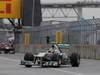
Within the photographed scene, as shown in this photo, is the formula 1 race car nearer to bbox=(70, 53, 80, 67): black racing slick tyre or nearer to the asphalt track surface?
bbox=(70, 53, 80, 67): black racing slick tyre

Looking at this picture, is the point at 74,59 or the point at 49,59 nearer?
the point at 49,59

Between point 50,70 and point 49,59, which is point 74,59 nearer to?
point 49,59

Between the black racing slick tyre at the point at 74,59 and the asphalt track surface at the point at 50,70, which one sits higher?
the black racing slick tyre at the point at 74,59

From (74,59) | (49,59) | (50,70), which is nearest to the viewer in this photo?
(50,70)

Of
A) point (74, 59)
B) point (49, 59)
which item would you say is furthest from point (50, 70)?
point (74, 59)

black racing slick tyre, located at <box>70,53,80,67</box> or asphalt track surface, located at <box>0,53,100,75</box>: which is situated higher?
black racing slick tyre, located at <box>70,53,80,67</box>

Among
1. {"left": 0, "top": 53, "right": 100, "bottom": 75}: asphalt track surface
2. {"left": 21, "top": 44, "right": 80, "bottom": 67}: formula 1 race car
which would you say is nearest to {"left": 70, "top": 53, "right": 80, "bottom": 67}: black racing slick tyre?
{"left": 21, "top": 44, "right": 80, "bottom": 67}: formula 1 race car

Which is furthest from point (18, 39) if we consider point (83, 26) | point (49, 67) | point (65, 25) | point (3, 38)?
point (3, 38)

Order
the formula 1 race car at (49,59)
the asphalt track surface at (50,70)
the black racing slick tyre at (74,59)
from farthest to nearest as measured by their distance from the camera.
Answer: the black racing slick tyre at (74,59) < the formula 1 race car at (49,59) < the asphalt track surface at (50,70)

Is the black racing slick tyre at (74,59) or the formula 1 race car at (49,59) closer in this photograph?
the formula 1 race car at (49,59)

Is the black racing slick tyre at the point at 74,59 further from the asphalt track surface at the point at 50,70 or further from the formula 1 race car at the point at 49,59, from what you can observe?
the asphalt track surface at the point at 50,70

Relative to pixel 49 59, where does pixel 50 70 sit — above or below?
below

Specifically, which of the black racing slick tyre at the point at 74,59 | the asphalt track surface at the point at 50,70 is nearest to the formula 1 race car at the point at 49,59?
the black racing slick tyre at the point at 74,59

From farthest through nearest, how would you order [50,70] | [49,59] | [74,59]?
[74,59]
[49,59]
[50,70]
